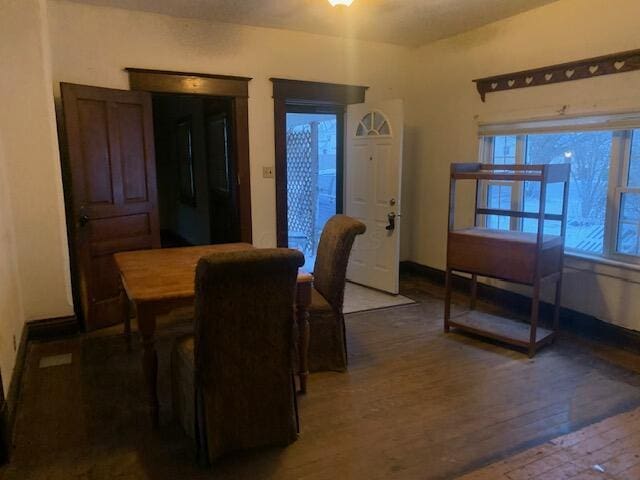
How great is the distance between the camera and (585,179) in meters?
3.58

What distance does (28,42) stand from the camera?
3.06m

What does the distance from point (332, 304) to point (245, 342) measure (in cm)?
98

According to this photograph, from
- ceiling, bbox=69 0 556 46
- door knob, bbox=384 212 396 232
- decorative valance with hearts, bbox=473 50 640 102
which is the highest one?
ceiling, bbox=69 0 556 46

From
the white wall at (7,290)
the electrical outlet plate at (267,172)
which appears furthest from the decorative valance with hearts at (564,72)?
the white wall at (7,290)

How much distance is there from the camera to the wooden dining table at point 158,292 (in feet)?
6.95

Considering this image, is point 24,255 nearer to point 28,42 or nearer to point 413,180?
point 28,42

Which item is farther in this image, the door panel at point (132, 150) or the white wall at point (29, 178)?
the door panel at point (132, 150)

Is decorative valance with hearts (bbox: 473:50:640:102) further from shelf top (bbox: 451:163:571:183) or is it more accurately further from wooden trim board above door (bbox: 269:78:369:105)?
wooden trim board above door (bbox: 269:78:369:105)

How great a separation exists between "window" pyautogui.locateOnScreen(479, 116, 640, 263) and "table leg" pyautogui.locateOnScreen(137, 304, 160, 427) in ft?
10.3

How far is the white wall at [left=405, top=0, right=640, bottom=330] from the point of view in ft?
10.7

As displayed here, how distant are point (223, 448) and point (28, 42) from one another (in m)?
2.82

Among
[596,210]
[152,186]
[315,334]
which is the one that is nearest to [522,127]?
[596,210]

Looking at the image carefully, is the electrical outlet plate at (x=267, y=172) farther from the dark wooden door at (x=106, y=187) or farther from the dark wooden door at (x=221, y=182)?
the dark wooden door at (x=106, y=187)

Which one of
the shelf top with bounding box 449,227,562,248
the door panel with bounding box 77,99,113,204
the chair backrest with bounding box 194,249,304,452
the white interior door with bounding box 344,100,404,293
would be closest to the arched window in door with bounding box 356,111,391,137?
the white interior door with bounding box 344,100,404,293
